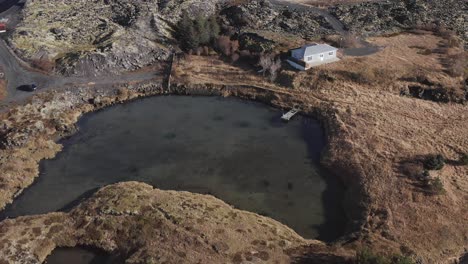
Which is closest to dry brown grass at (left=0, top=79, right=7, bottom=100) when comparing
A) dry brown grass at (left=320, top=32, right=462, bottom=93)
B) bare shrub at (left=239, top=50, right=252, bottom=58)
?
bare shrub at (left=239, top=50, right=252, bottom=58)

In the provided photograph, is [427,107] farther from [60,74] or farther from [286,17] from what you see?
[60,74]

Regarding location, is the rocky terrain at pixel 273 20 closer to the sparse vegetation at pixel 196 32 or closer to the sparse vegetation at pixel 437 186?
the sparse vegetation at pixel 196 32

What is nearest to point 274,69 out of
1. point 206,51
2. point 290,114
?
point 290,114

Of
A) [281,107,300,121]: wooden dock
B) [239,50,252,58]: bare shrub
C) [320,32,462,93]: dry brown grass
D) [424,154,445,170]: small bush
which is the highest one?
[320,32,462,93]: dry brown grass

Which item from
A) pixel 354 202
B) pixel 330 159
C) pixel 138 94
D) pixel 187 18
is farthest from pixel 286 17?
pixel 354 202

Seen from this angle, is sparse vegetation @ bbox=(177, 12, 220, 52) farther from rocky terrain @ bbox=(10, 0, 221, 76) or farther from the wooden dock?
the wooden dock

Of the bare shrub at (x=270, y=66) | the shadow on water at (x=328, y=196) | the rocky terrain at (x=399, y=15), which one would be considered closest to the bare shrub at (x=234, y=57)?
the bare shrub at (x=270, y=66)
